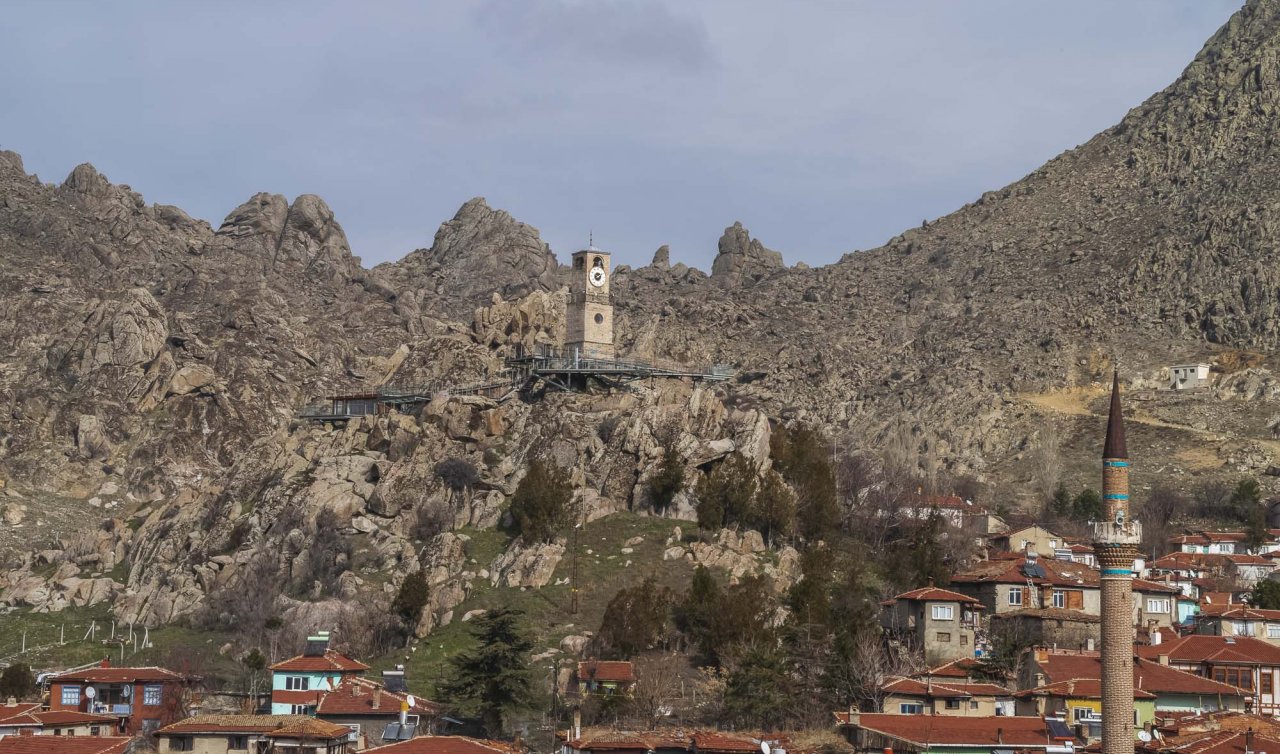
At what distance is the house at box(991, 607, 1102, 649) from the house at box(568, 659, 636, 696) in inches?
750

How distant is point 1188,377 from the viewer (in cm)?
17825

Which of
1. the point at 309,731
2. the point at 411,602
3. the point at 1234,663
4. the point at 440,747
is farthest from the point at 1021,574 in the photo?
the point at 309,731

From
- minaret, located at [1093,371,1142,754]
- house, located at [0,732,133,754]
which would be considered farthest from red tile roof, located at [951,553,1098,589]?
house, located at [0,732,133,754]

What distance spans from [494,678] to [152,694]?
1523cm

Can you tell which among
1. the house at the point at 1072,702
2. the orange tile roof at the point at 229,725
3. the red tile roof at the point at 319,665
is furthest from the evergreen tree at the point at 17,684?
the house at the point at 1072,702

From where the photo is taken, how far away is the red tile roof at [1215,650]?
314 ft

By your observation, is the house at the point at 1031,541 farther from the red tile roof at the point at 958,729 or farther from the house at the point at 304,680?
the house at the point at 304,680

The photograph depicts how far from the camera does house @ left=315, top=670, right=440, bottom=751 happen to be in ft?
271

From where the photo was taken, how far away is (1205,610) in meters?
112

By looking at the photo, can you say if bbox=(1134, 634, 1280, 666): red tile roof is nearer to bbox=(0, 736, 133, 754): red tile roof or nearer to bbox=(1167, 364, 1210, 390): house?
bbox=(0, 736, 133, 754): red tile roof

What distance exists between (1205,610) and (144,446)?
3870 inches

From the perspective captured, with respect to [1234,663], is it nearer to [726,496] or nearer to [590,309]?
[726,496]

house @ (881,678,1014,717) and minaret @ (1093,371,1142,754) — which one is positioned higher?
minaret @ (1093,371,1142,754)

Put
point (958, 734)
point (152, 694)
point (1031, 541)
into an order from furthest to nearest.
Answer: point (1031, 541) < point (152, 694) < point (958, 734)
